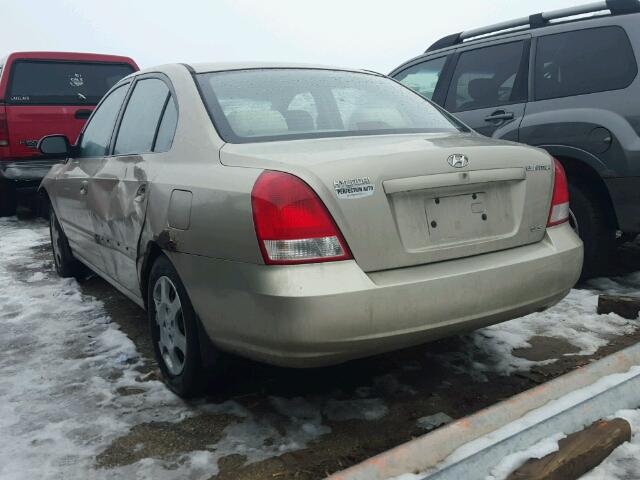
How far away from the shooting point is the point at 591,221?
4.32 m

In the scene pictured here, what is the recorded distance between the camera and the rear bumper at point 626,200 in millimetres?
4023

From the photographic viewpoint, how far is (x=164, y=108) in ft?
10.7

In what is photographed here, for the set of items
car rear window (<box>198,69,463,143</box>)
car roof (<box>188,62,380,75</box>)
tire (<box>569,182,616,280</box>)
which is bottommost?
tire (<box>569,182,616,280</box>)

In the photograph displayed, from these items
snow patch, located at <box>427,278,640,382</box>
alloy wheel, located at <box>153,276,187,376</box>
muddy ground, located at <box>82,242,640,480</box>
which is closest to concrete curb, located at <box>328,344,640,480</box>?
muddy ground, located at <box>82,242,640,480</box>

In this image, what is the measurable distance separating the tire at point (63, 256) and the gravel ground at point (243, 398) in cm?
90

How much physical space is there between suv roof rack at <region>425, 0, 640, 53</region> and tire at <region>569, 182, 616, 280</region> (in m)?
1.20

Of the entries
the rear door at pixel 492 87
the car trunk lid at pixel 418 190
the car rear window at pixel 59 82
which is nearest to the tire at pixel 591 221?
the rear door at pixel 492 87

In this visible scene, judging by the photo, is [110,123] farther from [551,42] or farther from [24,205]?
[24,205]

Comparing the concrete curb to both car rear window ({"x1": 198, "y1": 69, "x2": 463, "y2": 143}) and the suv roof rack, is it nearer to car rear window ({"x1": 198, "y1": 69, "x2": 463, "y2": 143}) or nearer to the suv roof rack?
car rear window ({"x1": 198, "y1": 69, "x2": 463, "y2": 143})

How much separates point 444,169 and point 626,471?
121 cm

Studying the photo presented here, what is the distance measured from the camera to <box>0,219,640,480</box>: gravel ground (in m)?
2.44

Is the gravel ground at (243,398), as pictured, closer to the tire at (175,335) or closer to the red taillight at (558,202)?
the tire at (175,335)

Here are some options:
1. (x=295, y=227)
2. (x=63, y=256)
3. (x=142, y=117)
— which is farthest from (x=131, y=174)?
(x=63, y=256)

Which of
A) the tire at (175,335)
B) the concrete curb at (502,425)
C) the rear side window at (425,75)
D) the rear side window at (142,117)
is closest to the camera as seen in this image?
the concrete curb at (502,425)
